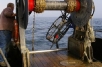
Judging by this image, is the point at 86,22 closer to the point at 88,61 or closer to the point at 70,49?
the point at 88,61

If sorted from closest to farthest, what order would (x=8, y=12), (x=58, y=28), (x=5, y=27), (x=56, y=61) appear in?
(x=8, y=12)
(x=5, y=27)
(x=56, y=61)
(x=58, y=28)

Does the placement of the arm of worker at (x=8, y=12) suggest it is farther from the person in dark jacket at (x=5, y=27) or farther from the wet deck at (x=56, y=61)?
the wet deck at (x=56, y=61)

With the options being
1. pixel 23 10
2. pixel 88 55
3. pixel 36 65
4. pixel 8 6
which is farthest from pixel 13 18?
pixel 88 55

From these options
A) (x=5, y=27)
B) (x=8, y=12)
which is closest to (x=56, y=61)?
(x=5, y=27)

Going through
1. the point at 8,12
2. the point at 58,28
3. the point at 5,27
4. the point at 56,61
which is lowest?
the point at 56,61

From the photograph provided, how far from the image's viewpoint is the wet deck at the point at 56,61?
6746 mm

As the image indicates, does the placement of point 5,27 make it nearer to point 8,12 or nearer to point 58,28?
point 8,12

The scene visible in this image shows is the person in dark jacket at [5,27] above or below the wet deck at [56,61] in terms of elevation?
above

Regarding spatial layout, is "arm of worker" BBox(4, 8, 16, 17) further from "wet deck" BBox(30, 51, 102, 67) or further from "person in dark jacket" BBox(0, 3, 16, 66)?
"wet deck" BBox(30, 51, 102, 67)

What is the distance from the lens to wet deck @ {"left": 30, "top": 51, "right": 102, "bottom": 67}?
22.1 feet

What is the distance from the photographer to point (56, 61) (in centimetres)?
720

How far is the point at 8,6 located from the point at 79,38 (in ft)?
9.51

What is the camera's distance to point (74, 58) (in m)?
7.55

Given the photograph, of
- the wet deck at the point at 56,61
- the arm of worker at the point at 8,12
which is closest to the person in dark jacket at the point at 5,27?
the arm of worker at the point at 8,12
